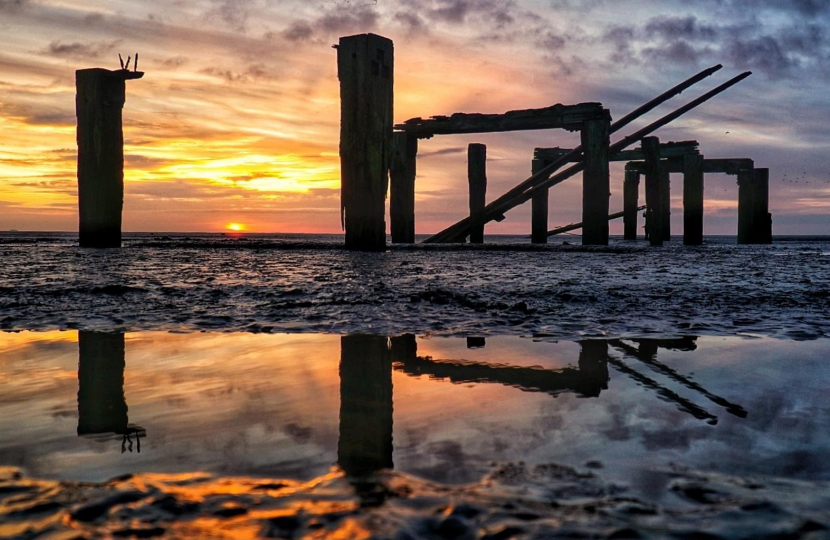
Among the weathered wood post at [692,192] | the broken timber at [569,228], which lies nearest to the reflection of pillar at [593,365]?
the weathered wood post at [692,192]

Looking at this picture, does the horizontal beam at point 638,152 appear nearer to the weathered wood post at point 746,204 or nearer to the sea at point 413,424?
the weathered wood post at point 746,204

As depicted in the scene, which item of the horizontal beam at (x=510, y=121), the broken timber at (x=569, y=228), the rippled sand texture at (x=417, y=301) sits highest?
the horizontal beam at (x=510, y=121)

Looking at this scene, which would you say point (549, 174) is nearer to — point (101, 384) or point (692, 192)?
point (692, 192)

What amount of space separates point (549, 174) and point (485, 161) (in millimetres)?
3568

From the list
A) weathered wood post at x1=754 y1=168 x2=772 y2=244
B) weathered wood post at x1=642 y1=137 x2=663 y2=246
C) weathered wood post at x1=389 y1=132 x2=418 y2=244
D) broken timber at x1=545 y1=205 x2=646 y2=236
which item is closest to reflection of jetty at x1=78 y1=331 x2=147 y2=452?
weathered wood post at x1=389 y1=132 x2=418 y2=244

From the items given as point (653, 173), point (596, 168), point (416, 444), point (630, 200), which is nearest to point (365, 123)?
point (596, 168)

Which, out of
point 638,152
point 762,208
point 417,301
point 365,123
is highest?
point 638,152

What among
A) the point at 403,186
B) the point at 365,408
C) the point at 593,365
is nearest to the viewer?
the point at 365,408

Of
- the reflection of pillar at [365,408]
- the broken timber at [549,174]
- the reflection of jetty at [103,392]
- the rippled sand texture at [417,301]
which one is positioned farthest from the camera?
the broken timber at [549,174]

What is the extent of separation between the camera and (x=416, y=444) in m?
1.45

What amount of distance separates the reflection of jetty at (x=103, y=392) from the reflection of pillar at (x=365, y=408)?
1.57 ft

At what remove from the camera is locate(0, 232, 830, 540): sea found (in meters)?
1.08

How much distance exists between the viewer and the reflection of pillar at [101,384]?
1.64m

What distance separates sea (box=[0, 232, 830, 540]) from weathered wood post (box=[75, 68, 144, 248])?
317 inches
